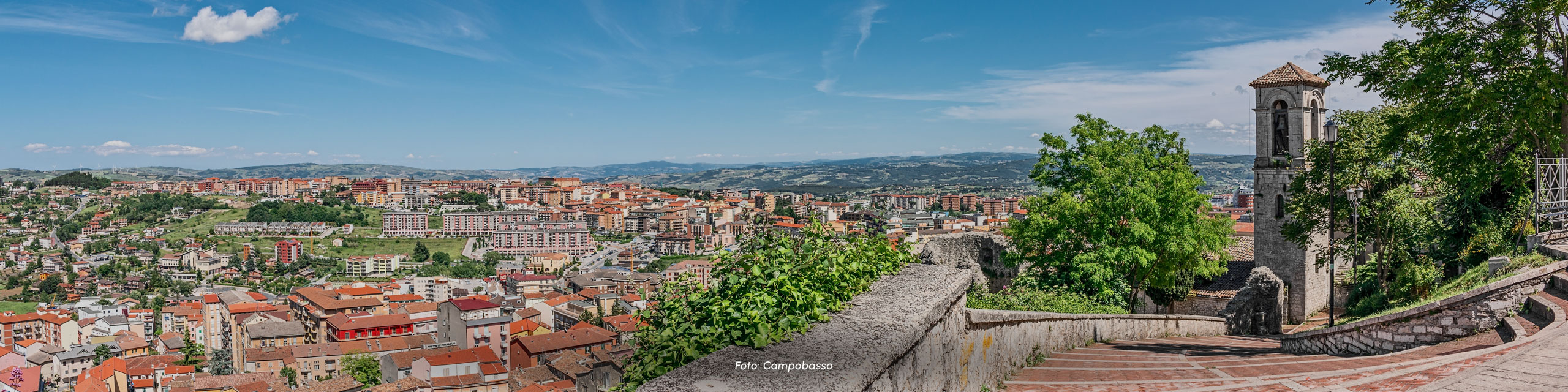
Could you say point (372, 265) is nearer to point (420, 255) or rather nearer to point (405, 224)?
point (420, 255)

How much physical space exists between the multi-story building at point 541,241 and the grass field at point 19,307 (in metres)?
50.2

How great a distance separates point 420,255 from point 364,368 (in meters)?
62.8

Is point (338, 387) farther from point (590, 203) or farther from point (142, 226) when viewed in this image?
point (590, 203)

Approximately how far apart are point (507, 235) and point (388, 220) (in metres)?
16.1

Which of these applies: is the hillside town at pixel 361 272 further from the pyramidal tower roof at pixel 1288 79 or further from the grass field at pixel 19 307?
the pyramidal tower roof at pixel 1288 79

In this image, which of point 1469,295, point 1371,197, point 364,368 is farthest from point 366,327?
point 1469,295

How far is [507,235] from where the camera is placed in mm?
118875

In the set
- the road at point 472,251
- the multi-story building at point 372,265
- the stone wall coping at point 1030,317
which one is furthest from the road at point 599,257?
the stone wall coping at point 1030,317

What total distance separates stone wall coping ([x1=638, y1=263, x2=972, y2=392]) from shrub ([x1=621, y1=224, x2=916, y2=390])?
0.07 meters

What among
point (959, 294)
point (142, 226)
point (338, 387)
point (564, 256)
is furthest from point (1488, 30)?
point (142, 226)

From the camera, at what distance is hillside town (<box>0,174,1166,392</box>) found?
1339 inches

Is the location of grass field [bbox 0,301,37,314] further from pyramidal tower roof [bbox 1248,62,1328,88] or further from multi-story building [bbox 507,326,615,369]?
pyramidal tower roof [bbox 1248,62,1328,88]

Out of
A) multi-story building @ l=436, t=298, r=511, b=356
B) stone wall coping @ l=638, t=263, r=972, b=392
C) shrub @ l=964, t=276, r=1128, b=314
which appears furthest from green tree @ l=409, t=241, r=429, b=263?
stone wall coping @ l=638, t=263, r=972, b=392

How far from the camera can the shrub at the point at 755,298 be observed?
2559mm
